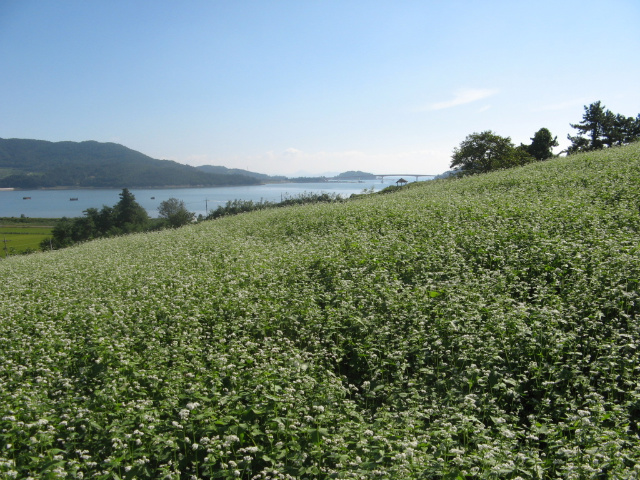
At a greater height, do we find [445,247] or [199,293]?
[445,247]

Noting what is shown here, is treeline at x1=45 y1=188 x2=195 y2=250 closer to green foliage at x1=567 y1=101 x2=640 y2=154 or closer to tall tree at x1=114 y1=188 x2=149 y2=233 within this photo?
tall tree at x1=114 y1=188 x2=149 y2=233

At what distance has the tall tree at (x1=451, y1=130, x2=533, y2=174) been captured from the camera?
1654 inches

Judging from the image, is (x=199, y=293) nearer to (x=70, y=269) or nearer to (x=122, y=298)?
(x=122, y=298)

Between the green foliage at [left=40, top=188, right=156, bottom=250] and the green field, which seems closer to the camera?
the green field

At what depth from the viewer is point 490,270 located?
8.21 metres

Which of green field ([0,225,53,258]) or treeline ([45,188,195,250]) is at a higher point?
treeline ([45,188,195,250])

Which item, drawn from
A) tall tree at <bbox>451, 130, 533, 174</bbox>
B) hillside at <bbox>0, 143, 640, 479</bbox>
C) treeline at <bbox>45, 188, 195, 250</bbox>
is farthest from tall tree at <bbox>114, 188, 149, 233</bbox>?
hillside at <bbox>0, 143, 640, 479</bbox>

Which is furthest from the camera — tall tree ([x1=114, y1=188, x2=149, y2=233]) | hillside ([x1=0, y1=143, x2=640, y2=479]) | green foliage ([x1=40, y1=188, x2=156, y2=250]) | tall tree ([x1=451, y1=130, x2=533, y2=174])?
tall tree ([x1=114, y1=188, x2=149, y2=233])

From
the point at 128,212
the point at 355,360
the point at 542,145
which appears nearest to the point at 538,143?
the point at 542,145

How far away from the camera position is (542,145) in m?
46.7

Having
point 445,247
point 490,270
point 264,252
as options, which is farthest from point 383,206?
point 490,270

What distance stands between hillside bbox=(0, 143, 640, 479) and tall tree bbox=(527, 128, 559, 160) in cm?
4047

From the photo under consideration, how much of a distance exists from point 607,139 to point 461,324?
56.1 m

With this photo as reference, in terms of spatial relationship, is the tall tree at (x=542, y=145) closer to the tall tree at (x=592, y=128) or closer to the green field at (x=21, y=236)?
the tall tree at (x=592, y=128)
